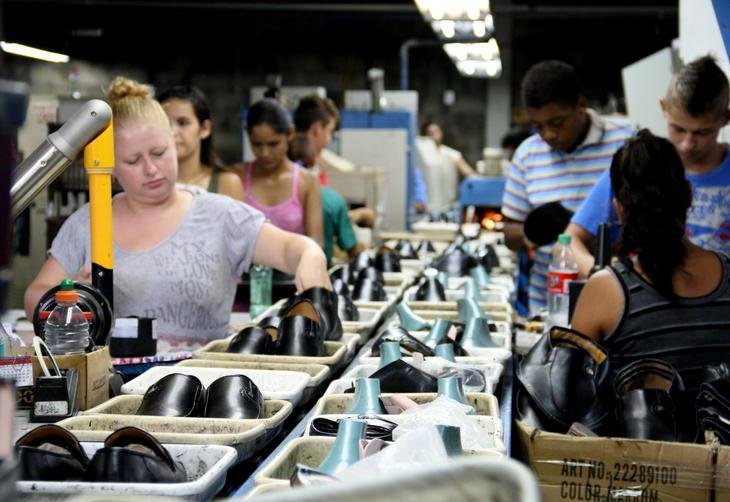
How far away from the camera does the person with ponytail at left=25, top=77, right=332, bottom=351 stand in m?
2.69

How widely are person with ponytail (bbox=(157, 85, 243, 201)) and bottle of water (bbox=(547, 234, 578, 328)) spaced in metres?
1.36

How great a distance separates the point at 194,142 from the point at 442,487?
3437 mm

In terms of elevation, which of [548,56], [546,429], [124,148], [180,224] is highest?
[548,56]

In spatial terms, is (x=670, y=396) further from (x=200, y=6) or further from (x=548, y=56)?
(x=548, y=56)

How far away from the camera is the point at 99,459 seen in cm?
136

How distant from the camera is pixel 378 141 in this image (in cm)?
748

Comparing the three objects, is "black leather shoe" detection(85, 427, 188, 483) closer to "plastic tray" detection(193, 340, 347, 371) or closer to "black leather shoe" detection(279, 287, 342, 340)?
"plastic tray" detection(193, 340, 347, 371)

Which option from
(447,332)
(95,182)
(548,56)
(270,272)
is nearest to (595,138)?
(270,272)

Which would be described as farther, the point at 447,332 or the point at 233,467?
the point at 447,332

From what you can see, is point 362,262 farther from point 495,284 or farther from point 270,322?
point 270,322

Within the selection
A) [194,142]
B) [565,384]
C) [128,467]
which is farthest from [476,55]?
[128,467]

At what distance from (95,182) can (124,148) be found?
22.6 inches

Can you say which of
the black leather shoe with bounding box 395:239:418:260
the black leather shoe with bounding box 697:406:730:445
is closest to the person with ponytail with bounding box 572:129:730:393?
the black leather shoe with bounding box 697:406:730:445

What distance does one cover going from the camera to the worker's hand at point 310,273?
2.73 meters
